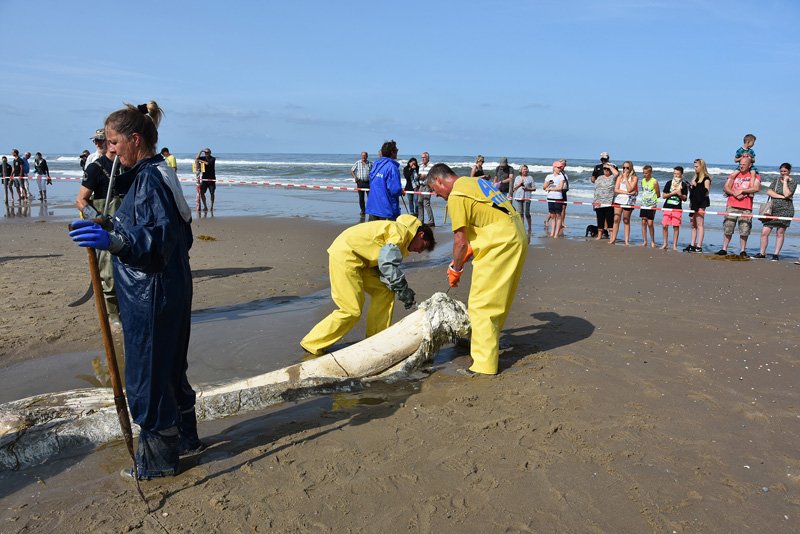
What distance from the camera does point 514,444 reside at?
12.6 ft

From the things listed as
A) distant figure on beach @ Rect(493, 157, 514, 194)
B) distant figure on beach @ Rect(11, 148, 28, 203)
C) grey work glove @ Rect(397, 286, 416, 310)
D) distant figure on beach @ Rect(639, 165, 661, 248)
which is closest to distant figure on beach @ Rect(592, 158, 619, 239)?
distant figure on beach @ Rect(639, 165, 661, 248)

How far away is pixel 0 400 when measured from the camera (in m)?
4.62

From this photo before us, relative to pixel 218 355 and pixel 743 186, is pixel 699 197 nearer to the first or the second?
pixel 743 186

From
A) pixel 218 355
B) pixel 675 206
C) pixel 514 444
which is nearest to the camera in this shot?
pixel 514 444

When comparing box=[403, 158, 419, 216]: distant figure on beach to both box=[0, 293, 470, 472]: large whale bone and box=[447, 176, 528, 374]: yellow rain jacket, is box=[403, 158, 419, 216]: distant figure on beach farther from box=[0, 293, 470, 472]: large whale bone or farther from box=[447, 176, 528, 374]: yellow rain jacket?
box=[447, 176, 528, 374]: yellow rain jacket

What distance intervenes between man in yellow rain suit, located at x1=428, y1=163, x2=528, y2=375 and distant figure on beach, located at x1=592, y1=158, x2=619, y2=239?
9217 millimetres

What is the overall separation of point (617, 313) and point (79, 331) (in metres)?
6.09

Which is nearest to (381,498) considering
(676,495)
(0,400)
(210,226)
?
(676,495)

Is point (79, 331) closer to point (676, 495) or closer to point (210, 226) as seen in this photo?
point (676, 495)

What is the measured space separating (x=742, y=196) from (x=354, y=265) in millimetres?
9424

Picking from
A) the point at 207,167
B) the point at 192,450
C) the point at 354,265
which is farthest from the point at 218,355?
the point at 207,167

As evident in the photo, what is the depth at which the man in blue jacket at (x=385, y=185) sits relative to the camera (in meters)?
8.72

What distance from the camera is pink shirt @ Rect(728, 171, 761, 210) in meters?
11.3

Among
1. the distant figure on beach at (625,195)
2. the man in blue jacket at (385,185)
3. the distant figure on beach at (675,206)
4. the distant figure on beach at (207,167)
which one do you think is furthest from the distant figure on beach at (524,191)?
the distant figure on beach at (207,167)
